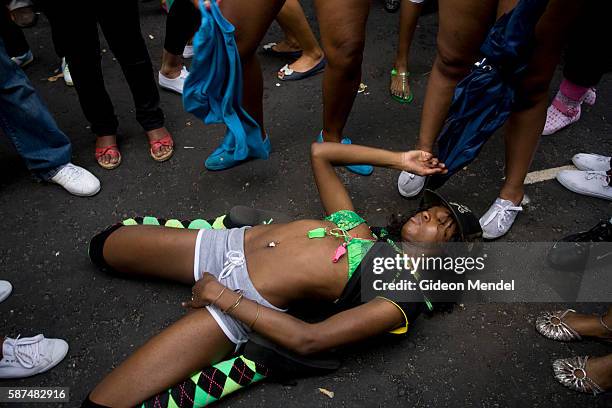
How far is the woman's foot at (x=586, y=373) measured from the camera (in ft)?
7.67

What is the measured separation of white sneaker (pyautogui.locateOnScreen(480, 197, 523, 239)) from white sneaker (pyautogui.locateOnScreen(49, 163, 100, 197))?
240cm

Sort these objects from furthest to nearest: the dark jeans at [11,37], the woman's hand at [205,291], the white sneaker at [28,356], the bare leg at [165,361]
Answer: the dark jeans at [11,37] → the white sneaker at [28,356] → the woman's hand at [205,291] → the bare leg at [165,361]

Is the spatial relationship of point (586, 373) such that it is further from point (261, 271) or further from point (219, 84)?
point (219, 84)

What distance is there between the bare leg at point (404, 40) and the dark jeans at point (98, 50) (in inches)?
72.0

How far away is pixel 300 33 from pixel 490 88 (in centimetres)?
198

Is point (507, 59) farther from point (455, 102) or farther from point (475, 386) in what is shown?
point (475, 386)

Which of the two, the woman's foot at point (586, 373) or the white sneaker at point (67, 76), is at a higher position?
the white sneaker at point (67, 76)

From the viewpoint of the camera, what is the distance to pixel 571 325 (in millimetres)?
2582

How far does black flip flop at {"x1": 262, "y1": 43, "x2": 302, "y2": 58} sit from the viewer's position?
448 centimetres

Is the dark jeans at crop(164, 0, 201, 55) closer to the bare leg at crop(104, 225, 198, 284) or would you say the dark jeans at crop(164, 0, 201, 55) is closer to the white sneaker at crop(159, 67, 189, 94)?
the white sneaker at crop(159, 67, 189, 94)

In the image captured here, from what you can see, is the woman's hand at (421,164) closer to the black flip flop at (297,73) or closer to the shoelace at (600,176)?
the shoelace at (600,176)

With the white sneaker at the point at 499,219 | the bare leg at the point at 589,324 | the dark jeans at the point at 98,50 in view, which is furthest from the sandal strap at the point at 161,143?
the bare leg at the point at 589,324

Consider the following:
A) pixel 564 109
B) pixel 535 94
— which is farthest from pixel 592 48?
pixel 535 94

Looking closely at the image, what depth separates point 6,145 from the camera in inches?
147
